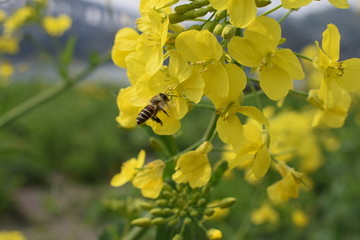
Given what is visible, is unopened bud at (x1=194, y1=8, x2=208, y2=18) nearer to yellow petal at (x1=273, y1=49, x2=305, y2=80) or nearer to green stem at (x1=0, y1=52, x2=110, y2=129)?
yellow petal at (x1=273, y1=49, x2=305, y2=80)

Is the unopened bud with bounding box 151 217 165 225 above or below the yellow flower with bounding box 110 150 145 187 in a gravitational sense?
below

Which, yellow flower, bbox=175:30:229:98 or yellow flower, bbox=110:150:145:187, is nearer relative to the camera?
yellow flower, bbox=175:30:229:98

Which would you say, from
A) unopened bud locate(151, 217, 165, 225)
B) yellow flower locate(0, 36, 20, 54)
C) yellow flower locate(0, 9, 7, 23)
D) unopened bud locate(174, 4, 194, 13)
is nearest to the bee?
unopened bud locate(174, 4, 194, 13)

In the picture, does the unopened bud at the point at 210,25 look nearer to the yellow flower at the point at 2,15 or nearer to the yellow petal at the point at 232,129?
the yellow petal at the point at 232,129

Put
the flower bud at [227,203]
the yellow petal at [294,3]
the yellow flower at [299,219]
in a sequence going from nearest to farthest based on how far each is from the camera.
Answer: the yellow petal at [294,3] < the flower bud at [227,203] < the yellow flower at [299,219]

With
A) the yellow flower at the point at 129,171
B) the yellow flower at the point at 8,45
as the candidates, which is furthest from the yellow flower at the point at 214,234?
the yellow flower at the point at 8,45

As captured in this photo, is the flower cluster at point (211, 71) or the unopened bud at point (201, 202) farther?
the unopened bud at point (201, 202)

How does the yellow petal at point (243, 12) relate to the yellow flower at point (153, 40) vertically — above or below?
above

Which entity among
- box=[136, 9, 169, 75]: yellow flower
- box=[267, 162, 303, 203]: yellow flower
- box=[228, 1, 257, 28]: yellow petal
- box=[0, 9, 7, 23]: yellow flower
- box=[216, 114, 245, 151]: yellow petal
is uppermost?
box=[228, 1, 257, 28]: yellow petal
